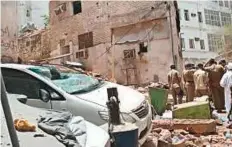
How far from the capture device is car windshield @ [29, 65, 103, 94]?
18.2ft

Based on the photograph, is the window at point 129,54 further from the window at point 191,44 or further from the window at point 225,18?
the window at point 225,18

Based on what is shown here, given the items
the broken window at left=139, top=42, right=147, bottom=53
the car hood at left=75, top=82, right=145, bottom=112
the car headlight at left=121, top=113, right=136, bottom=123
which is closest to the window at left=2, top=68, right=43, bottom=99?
the car hood at left=75, top=82, right=145, bottom=112

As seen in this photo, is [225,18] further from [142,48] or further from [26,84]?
[26,84]

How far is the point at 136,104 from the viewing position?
17.7 feet

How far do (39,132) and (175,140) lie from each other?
12.5ft

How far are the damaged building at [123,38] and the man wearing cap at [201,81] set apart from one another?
8622mm

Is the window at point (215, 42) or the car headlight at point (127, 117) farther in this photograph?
the window at point (215, 42)

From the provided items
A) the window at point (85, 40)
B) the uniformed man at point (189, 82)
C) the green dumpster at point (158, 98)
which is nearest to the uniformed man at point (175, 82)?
the uniformed man at point (189, 82)

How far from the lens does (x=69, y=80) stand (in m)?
5.84

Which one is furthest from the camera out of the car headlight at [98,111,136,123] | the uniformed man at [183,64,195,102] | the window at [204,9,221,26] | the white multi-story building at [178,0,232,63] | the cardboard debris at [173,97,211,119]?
the window at [204,9,221,26]

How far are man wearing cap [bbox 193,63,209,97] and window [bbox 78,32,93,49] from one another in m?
13.1

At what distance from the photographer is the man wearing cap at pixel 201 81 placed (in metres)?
9.85

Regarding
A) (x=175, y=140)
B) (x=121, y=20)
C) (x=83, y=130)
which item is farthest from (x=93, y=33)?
(x=83, y=130)

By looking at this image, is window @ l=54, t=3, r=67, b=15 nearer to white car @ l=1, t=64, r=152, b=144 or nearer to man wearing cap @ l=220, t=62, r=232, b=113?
man wearing cap @ l=220, t=62, r=232, b=113
